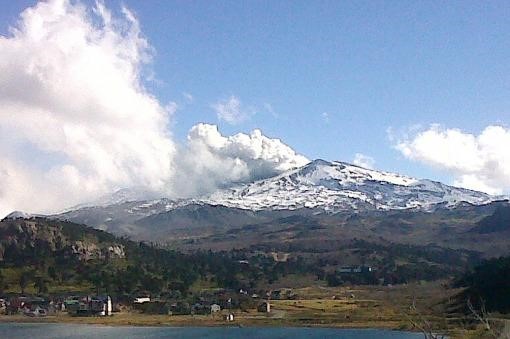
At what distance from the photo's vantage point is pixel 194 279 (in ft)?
622

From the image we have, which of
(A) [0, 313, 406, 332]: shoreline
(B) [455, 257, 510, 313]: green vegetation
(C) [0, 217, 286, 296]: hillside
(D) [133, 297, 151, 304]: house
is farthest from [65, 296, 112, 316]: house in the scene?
(B) [455, 257, 510, 313]: green vegetation

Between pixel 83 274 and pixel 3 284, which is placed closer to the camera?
pixel 3 284

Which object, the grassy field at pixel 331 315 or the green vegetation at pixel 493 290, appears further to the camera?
the grassy field at pixel 331 315

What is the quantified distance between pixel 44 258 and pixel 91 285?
79.1 ft

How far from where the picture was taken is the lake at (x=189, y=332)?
10275 centimetres

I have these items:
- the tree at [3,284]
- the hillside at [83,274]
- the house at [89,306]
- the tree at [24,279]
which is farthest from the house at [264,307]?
the tree at [3,284]

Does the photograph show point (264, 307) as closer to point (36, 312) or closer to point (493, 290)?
point (36, 312)

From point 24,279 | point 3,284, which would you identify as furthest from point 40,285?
point 3,284

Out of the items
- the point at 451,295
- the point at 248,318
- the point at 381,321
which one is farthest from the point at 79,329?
the point at 451,295

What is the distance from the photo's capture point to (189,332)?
113375 mm

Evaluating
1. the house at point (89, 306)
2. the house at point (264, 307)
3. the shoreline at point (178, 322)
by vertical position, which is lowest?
the shoreline at point (178, 322)

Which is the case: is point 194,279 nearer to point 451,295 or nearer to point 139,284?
point 139,284

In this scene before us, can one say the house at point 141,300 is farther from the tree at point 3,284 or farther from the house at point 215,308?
the tree at point 3,284

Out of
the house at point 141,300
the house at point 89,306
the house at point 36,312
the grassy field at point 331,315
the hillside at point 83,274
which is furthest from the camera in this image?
the hillside at point 83,274
